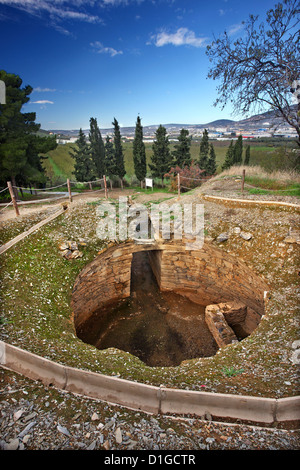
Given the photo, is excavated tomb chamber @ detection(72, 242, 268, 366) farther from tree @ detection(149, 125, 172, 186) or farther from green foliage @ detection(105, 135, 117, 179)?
green foliage @ detection(105, 135, 117, 179)

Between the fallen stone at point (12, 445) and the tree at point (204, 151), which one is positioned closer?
the fallen stone at point (12, 445)

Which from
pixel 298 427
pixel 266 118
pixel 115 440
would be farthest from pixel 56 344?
pixel 266 118

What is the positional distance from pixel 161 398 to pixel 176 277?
7.01 m

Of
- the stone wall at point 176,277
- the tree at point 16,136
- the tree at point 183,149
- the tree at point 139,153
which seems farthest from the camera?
the tree at point 183,149

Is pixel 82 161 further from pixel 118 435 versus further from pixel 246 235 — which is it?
pixel 118 435

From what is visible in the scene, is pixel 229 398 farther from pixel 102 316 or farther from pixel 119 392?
pixel 102 316

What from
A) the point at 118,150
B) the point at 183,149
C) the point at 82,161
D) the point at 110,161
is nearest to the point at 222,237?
the point at 183,149

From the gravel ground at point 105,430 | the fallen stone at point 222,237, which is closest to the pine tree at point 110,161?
the fallen stone at point 222,237

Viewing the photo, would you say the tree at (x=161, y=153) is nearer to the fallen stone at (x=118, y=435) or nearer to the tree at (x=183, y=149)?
the tree at (x=183, y=149)

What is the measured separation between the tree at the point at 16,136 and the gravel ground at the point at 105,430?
1187 cm

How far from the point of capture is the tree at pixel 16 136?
39.1ft

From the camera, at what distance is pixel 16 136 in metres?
12.7

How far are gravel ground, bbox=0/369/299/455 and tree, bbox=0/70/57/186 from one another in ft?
39.0
